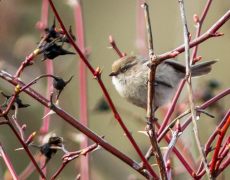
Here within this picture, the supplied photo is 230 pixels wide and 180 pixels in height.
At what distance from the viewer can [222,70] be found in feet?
23.2

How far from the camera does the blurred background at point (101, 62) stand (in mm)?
3887

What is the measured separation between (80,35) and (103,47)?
4437 millimetres

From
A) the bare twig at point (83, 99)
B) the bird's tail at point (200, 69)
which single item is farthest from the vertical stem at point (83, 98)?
the bird's tail at point (200, 69)

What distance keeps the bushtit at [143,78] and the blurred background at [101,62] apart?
11 centimetres

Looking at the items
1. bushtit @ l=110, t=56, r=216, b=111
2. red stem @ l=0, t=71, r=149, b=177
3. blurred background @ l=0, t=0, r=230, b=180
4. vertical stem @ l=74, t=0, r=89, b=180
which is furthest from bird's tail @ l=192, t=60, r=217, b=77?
red stem @ l=0, t=71, r=149, b=177

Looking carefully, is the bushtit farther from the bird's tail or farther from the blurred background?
the blurred background

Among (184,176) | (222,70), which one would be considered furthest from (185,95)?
(222,70)

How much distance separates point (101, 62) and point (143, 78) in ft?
11.2

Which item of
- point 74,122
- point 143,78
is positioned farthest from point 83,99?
point 143,78

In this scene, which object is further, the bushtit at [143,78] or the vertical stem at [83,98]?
the bushtit at [143,78]

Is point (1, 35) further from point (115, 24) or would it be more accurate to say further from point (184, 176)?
point (115, 24)

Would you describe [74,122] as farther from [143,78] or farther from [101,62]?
[101,62]

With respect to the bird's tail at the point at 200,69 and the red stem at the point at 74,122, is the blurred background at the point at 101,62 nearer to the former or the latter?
the bird's tail at the point at 200,69

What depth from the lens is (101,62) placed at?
726cm
